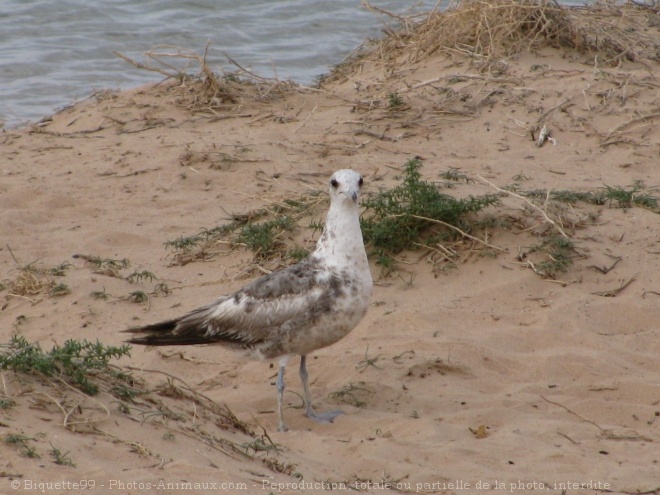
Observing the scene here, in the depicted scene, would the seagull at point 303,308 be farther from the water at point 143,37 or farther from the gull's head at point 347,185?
the water at point 143,37

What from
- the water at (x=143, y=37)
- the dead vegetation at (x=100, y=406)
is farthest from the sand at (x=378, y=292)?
the water at (x=143, y=37)

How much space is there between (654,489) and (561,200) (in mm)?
3896

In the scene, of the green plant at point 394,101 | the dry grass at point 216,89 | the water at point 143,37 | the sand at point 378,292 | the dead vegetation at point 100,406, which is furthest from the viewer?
the water at point 143,37

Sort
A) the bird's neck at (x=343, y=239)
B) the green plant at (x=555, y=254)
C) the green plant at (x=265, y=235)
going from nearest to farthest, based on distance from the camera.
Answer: the bird's neck at (x=343, y=239)
the green plant at (x=555, y=254)
the green plant at (x=265, y=235)

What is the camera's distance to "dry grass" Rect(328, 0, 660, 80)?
11.7 m

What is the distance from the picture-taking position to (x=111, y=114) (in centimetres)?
1159

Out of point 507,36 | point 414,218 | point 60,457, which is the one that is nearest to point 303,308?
point 60,457

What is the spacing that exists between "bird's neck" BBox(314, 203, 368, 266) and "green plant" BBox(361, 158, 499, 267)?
1723 millimetres

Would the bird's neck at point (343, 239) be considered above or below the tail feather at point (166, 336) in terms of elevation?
above

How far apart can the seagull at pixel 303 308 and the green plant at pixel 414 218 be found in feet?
5.71

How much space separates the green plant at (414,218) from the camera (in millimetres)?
7801

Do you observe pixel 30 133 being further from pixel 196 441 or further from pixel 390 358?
pixel 196 441

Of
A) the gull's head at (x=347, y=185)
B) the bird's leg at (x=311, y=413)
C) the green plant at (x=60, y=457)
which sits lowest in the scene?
the bird's leg at (x=311, y=413)

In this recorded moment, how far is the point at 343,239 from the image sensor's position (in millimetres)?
5992
